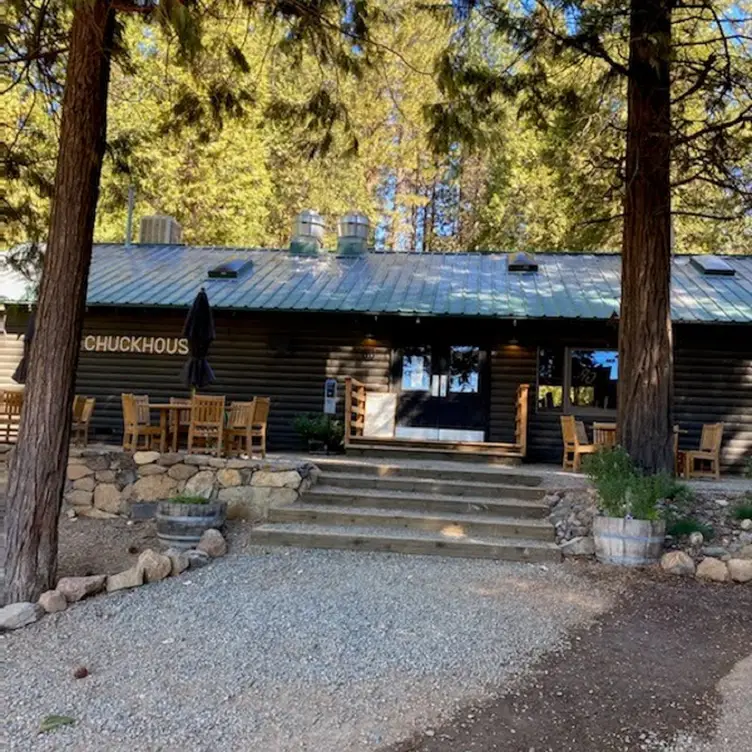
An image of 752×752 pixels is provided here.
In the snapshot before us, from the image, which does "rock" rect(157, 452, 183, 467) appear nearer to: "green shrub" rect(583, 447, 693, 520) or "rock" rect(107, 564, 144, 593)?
"rock" rect(107, 564, 144, 593)

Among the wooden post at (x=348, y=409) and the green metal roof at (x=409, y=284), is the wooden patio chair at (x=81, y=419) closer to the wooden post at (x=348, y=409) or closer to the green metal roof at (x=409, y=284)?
the green metal roof at (x=409, y=284)

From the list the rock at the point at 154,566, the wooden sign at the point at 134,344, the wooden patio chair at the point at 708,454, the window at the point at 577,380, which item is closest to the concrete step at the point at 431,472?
the rock at the point at 154,566

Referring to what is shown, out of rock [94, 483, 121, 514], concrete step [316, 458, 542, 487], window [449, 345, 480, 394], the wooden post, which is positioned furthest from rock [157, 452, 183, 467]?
window [449, 345, 480, 394]

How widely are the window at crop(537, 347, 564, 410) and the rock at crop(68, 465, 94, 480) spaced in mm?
6757

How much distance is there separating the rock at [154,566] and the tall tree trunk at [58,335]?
24.4 inches

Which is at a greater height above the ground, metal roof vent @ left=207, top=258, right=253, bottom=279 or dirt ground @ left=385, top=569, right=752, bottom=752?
metal roof vent @ left=207, top=258, right=253, bottom=279

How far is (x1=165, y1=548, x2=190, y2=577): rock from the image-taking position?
5.17 metres

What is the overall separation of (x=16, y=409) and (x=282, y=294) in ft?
14.4

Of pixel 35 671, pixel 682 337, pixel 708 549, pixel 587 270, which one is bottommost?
pixel 35 671

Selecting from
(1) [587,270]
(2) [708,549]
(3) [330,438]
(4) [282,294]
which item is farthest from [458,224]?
(2) [708,549]

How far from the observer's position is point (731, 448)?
1011cm

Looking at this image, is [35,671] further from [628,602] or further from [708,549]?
[708,549]

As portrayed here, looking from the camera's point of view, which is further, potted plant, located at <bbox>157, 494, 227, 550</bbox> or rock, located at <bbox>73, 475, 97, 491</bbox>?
rock, located at <bbox>73, 475, 97, 491</bbox>

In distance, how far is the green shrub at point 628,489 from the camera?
5.57 metres
